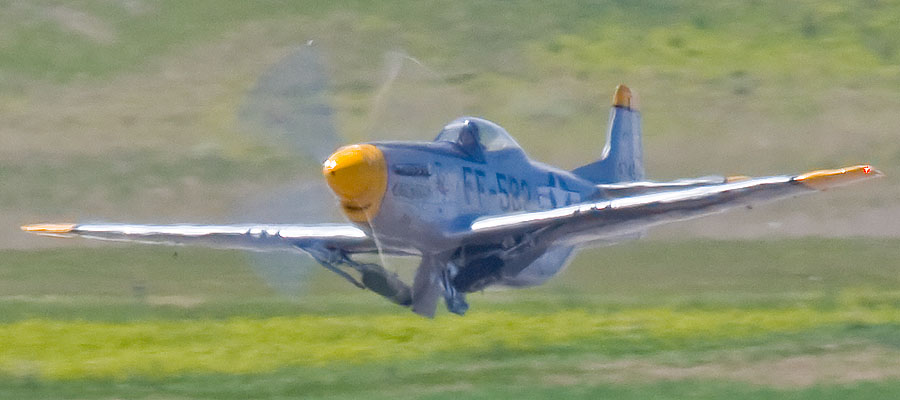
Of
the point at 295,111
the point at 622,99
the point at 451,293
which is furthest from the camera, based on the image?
the point at 622,99

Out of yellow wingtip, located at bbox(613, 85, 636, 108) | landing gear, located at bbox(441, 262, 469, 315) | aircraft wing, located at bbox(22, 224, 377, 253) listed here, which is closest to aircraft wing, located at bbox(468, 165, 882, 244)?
landing gear, located at bbox(441, 262, 469, 315)

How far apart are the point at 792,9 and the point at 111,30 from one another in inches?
942

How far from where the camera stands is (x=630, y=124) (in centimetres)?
2294

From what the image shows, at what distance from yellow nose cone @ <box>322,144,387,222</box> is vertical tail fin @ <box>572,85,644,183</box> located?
5.62m

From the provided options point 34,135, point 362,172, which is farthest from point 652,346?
point 34,135

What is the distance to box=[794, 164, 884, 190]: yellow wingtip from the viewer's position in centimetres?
1389

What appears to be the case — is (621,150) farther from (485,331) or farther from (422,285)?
(422,285)

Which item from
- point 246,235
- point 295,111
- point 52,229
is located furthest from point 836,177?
point 52,229

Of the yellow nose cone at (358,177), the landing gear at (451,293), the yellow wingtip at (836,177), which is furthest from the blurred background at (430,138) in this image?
the yellow wingtip at (836,177)

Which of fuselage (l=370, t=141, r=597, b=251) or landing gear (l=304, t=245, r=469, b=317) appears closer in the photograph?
fuselage (l=370, t=141, r=597, b=251)

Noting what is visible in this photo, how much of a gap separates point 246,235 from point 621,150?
636 centimetres

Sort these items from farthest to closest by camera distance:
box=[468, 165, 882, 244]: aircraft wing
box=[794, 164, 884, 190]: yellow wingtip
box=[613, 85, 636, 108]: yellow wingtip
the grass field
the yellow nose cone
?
box=[613, 85, 636, 108]: yellow wingtip < the grass field < the yellow nose cone < box=[468, 165, 882, 244]: aircraft wing < box=[794, 164, 884, 190]: yellow wingtip

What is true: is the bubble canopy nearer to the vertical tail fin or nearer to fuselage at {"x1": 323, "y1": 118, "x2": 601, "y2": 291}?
fuselage at {"x1": 323, "y1": 118, "x2": 601, "y2": 291}

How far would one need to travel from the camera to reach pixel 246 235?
18219 mm
